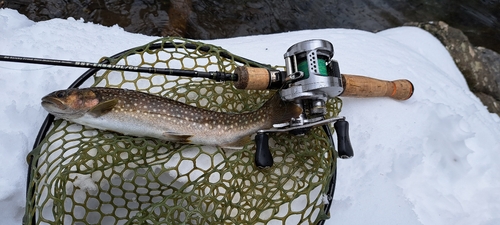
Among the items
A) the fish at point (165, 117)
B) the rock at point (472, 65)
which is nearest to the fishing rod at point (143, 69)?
the fish at point (165, 117)

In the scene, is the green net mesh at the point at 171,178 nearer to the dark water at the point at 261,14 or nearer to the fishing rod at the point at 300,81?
the fishing rod at the point at 300,81

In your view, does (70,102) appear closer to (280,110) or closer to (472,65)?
(280,110)

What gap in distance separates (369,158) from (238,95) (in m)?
0.81

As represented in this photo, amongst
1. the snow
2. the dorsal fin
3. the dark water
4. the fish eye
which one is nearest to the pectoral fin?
the dorsal fin

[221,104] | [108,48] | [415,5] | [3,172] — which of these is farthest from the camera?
[415,5]

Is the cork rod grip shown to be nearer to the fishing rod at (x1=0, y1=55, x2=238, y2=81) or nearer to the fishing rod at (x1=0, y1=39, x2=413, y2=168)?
the fishing rod at (x1=0, y1=39, x2=413, y2=168)

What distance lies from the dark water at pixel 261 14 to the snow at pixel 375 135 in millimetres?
1139

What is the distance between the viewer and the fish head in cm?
178

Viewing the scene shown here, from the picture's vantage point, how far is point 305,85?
171 cm

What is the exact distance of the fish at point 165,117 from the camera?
6.00 ft

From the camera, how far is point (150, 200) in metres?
1.88

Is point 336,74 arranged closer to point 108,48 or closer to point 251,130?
point 251,130

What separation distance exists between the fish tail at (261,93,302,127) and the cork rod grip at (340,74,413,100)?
0.39 metres

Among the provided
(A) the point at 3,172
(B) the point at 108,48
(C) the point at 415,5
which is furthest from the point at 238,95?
(C) the point at 415,5
